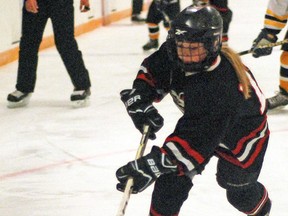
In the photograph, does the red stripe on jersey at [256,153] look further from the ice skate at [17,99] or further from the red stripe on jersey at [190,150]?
the ice skate at [17,99]

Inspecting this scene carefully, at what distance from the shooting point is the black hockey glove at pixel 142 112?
2008 millimetres

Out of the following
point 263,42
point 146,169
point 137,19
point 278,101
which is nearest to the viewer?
point 146,169

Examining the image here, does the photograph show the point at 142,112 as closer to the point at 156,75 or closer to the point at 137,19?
the point at 156,75

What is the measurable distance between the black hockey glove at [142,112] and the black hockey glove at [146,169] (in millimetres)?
168

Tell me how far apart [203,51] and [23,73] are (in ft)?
7.80

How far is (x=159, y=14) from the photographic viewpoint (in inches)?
227

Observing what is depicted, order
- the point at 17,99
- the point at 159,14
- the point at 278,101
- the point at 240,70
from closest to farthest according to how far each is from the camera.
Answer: the point at 240,70
the point at 278,101
the point at 17,99
the point at 159,14

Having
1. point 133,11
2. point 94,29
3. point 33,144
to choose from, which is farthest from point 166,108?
point 133,11

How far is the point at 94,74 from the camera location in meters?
5.12

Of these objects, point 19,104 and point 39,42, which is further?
point 19,104

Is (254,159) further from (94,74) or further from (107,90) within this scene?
(94,74)

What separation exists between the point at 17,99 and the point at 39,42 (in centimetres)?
34

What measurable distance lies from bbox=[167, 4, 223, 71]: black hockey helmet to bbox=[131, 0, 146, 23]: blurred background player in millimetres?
5907

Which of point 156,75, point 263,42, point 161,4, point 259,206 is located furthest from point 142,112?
point 161,4
